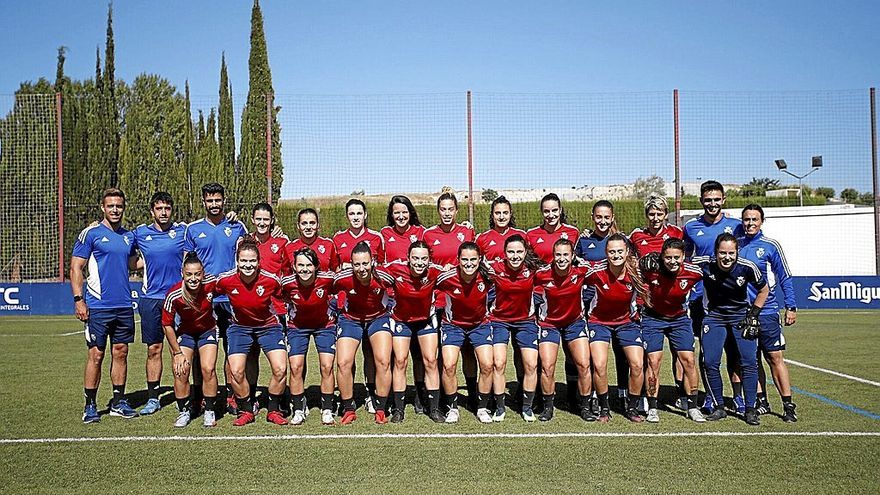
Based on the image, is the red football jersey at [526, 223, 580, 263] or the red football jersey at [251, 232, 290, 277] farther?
the red football jersey at [526, 223, 580, 263]

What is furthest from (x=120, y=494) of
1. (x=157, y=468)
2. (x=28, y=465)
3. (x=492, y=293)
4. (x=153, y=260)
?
(x=492, y=293)

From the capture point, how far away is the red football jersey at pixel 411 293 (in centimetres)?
665

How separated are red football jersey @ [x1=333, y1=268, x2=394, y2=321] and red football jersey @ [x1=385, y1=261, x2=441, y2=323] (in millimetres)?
105

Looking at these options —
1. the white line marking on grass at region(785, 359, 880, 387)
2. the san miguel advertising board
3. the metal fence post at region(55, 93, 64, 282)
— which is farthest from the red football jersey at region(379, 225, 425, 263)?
the metal fence post at region(55, 93, 64, 282)

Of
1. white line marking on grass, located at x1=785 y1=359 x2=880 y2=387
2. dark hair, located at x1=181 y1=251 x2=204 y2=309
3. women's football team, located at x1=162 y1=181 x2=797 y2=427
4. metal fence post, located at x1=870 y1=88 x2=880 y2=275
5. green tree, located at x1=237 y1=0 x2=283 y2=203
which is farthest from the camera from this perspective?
metal fence post, located at x1=870 y1=88 x2=880 y2=275

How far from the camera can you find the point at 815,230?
2305 centimetres

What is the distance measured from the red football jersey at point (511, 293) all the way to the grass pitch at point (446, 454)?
2.87 ft

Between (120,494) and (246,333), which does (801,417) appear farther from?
(120,494)

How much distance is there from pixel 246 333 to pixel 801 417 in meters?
4.69

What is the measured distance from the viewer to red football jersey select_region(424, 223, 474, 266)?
23.6 ft

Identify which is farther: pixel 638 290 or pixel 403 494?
pixel 638 290

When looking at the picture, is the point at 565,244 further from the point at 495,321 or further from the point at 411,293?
the point at 411,293

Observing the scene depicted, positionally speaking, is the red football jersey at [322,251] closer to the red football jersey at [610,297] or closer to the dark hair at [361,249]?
the dark hair at [361,249]

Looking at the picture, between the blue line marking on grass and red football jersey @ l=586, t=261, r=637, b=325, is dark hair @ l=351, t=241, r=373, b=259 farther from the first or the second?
the blue line marking on grass
